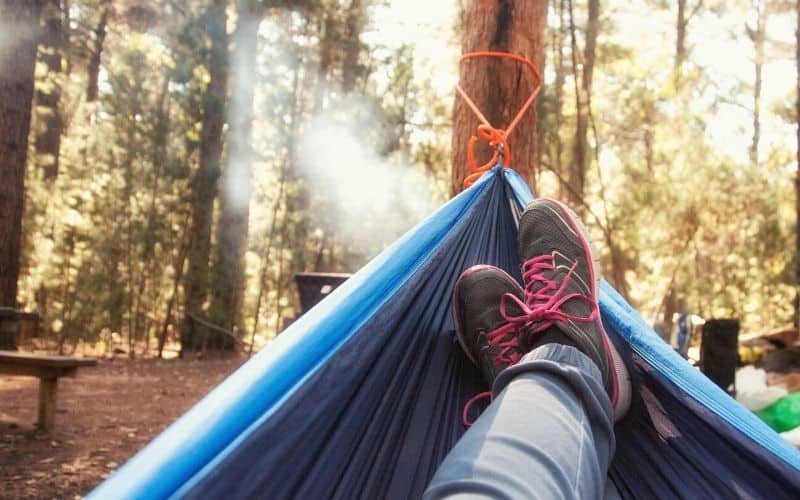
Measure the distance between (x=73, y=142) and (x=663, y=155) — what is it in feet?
23.4

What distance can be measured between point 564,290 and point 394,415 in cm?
40

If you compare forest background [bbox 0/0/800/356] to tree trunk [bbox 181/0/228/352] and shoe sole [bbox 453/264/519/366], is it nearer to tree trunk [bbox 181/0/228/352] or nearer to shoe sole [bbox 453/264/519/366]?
tree trunk [bbox 181/0/228/352]

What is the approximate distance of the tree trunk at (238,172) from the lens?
7484 mm

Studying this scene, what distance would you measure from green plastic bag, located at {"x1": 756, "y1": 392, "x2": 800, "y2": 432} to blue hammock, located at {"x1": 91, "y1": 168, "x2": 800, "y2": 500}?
4.30 feet

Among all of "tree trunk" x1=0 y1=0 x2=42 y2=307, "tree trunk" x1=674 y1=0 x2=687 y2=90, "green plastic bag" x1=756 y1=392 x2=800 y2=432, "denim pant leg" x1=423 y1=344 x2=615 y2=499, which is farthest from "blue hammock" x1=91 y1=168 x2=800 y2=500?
"tree trunk" x1=674 y1=0 x2=687 y2=90

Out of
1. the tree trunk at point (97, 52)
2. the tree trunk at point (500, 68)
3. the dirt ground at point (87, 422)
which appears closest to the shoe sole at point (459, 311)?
the tree trunk at point (500, 68)

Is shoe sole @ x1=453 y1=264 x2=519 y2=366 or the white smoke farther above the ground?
the white smoke

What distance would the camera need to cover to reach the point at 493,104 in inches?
74.9

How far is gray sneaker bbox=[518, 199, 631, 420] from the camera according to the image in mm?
1269

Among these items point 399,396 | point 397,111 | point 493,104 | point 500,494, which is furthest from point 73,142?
point 500,494

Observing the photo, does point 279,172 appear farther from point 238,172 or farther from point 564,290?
point 564,290

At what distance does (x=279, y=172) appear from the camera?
9430 millimetres

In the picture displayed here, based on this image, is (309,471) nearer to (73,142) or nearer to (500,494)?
(500,494)

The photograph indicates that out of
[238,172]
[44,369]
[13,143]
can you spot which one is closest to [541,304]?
[44,369]
